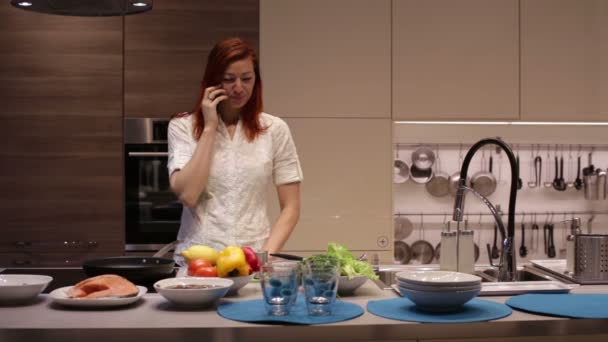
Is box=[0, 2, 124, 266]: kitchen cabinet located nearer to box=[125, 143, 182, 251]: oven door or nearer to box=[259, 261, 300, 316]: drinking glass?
box=[125, 143, 182, 251]: oven door

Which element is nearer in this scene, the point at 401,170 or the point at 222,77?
→ the point at 222,77

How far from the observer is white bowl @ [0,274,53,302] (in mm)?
1670

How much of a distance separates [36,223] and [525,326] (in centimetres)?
236

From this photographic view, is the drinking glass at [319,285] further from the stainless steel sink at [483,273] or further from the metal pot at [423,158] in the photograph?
the metal pot at [423,158]

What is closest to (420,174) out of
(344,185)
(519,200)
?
(519,200)

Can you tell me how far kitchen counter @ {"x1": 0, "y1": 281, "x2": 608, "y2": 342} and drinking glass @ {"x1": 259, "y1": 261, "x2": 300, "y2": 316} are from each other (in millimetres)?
80

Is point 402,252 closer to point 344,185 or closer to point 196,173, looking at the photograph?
point 344,185

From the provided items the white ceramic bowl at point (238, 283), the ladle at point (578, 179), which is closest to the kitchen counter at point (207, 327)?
the white ceramic bowl at point (238, 283)

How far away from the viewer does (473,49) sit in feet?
11.1

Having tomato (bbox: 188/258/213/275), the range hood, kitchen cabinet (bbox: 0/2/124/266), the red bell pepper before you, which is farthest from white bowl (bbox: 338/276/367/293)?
kitchen cabinet (bbox: 0/2/124/266)

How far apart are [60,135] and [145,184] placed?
44 cm

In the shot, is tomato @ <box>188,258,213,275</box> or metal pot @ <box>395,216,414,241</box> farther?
metal pot @ <box>395,216,414,241</box>

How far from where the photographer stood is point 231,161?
2.44 m

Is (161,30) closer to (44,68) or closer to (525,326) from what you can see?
(44,68)
